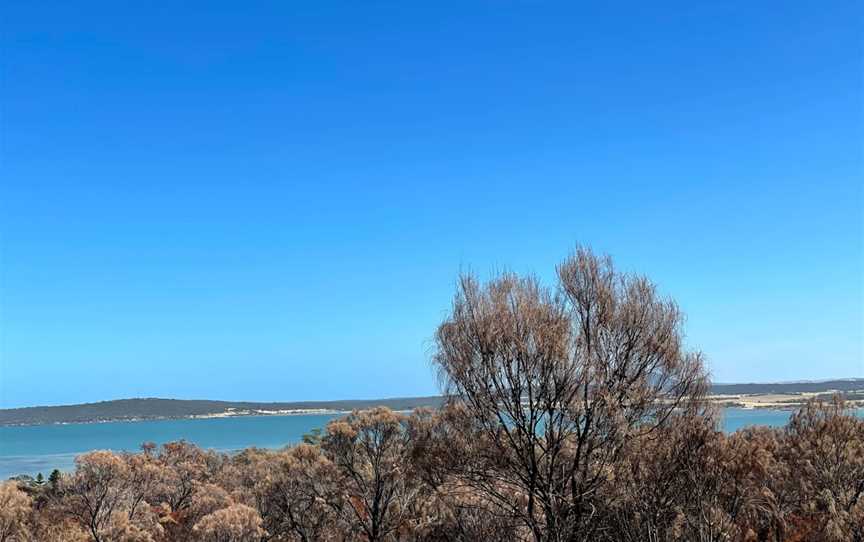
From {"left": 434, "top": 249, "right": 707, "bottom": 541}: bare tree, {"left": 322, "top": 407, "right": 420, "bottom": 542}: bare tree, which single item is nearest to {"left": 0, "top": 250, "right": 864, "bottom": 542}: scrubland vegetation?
{"left": 434, "top": 249, "right": 707, "bottom": 541}: bare tree

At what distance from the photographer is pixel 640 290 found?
13711 mm

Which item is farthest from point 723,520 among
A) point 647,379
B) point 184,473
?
point 184,473

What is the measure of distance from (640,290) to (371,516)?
55.1 feet

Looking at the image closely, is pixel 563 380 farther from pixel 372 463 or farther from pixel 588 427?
pixel 372 463

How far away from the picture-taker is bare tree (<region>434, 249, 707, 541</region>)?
42.5ft

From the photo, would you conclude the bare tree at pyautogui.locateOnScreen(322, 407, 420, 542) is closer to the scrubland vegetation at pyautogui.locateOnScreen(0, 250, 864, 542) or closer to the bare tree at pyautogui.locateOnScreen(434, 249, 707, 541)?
the scrubland vegetation at pyautogui.locateOnScreen(0, 250, 864, 542)

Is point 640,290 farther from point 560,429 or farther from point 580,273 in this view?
point 560,429

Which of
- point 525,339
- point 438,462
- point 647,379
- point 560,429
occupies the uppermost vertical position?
point 525,339

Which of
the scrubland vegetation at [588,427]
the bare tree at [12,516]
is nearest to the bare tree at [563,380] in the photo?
the scrubland vegetation at [588,427]

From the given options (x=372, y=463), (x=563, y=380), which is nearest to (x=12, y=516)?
(x=372, y=463)

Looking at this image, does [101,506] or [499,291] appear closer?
[499,291]

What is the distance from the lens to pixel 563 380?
42.5 ft

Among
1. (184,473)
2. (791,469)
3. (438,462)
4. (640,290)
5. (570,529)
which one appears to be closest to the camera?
(570,529)

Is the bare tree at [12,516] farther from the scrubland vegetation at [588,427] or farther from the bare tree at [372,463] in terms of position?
the scrubland vegetation at [588,427]
